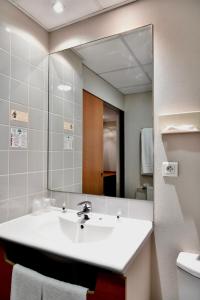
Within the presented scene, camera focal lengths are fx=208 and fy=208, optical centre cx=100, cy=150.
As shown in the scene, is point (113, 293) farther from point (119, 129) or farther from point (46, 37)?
point (46, 37)

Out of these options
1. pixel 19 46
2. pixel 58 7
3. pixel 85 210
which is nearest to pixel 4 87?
pixel 19 46

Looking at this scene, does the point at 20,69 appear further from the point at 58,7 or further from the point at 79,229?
the point at 79,229

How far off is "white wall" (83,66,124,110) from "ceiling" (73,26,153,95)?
0.03 m

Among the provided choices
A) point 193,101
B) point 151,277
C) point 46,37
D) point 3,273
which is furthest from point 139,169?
point 46,37

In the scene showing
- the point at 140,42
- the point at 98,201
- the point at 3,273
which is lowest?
the point at 3,273

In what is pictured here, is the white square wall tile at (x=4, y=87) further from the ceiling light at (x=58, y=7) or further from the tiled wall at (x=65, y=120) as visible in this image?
the ceiling light at (x=58, y=7)

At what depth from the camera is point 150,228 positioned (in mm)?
1305

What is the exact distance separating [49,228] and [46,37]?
158cm

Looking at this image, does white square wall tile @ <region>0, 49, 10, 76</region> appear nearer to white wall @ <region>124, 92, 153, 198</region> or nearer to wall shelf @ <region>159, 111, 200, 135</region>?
white wall @ <region>124, 92, 153, 198</region>

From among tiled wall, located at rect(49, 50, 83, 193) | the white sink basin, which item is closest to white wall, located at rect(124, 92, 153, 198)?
the white sink basin

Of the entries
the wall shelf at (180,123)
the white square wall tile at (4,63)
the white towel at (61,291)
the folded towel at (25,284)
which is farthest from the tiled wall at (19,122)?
the wall shelf at (180,123)

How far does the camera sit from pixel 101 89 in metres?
1.67

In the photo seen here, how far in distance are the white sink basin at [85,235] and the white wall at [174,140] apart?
0.60 feet

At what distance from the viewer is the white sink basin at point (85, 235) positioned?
0.96 m
